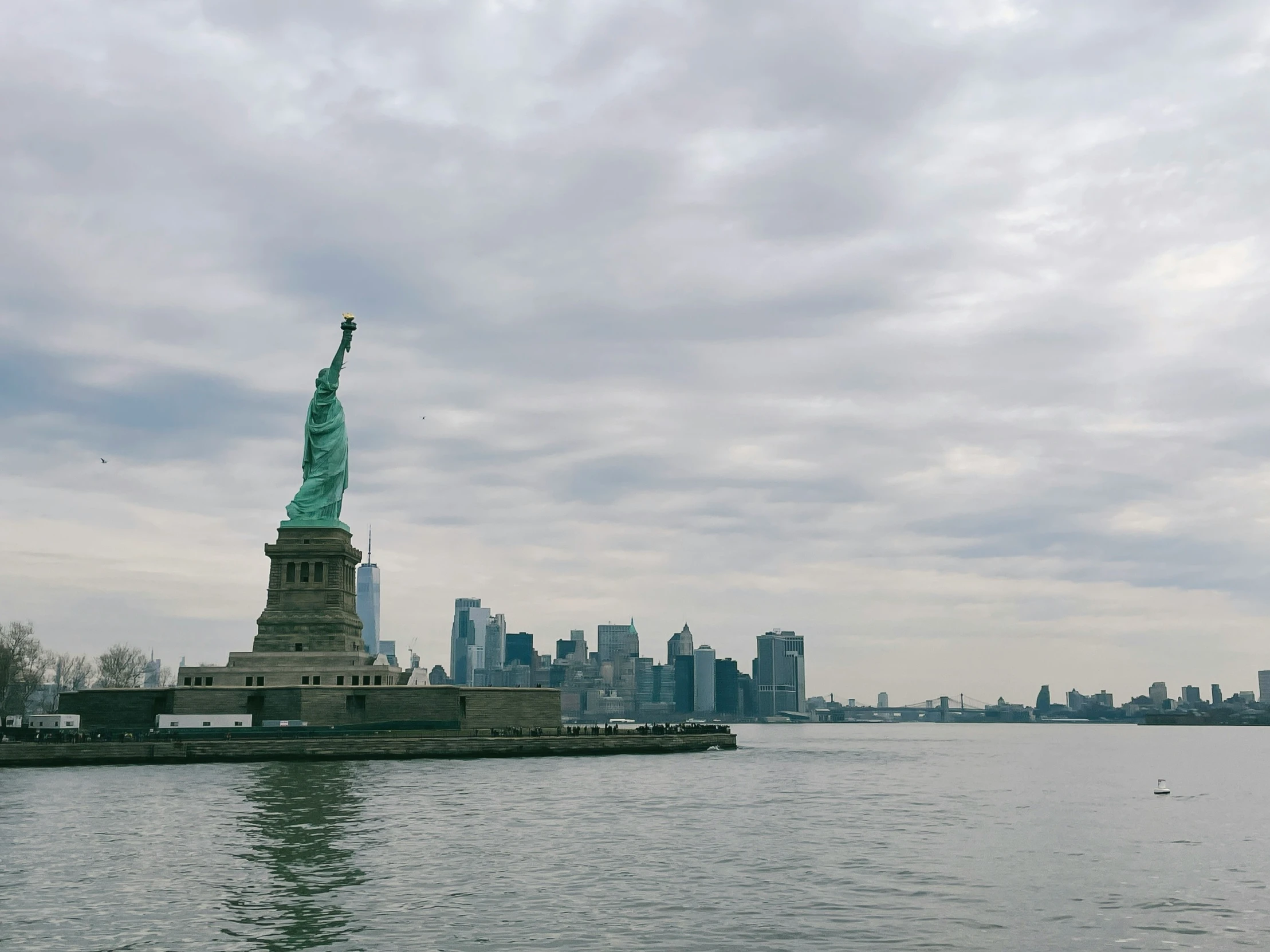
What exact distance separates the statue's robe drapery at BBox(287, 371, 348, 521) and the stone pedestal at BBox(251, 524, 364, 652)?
8.30ft

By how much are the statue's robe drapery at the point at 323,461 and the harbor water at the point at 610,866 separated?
40.1 meters

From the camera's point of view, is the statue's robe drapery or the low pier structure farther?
the statue's robe drapery

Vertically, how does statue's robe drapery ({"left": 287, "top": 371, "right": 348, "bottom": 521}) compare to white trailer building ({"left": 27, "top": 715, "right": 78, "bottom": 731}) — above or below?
above

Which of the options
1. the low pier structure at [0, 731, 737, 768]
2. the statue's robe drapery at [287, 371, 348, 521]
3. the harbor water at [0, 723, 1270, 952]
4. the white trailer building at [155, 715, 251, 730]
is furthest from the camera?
the statue's robe drapery at [287, 371, 348, 521]

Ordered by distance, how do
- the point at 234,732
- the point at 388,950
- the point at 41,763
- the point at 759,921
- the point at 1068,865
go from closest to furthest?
the point at 388,950 < the point at 759,921 < the point at 1068,865 < the point at 41,763 < the point at 234,732

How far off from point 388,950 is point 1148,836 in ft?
126

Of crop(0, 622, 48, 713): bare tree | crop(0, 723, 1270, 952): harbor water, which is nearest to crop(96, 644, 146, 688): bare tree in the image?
crop(0, 622, 48, 713): bare tree

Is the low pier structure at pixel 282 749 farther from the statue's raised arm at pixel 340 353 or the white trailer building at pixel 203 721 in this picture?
the statue's raised arm at pixel 340 353

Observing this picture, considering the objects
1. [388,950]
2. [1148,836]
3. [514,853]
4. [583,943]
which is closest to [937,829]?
[1148,836]

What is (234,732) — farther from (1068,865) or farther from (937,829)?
(1068,865)

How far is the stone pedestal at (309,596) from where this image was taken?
108m

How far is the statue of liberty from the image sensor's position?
114188mm

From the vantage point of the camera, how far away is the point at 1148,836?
52.1 m

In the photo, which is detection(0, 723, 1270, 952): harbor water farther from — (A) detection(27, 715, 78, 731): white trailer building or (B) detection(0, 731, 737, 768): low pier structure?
(A) detection(27, 715, 78, 731): white trailer building
